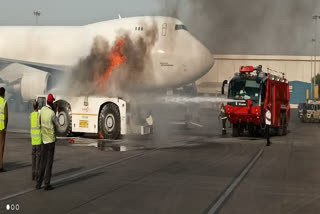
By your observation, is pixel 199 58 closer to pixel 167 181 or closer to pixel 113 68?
Answer: pixel 113 68

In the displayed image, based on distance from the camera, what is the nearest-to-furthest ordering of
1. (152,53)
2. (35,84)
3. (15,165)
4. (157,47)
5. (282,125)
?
(15,165) → (282,125) → (152,53) → (157,47) → (35,84)

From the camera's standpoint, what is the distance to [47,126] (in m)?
11.8

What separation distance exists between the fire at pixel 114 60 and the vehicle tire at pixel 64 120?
285 cm

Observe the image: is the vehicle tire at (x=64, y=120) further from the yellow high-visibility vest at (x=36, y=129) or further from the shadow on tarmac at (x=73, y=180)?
the yellow high-visibility vest at (x=36, y=129)

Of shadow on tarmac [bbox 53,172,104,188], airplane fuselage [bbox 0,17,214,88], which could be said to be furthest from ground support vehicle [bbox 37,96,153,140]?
shadow on tarmac [bbox 53,172,104,188]

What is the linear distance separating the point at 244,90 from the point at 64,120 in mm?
10005

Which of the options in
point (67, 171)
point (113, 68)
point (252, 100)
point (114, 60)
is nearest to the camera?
point (67, 171)

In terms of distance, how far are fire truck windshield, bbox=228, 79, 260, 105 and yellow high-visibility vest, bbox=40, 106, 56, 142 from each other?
17.6 meters

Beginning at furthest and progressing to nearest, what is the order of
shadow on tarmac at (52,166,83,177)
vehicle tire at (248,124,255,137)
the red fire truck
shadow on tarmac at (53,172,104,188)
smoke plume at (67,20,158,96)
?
vehicle tire at (248,124,255,137), smoke plume at (67,20,158,96), the red fire truck, shadow on tarmac at (52,166,83,177), shadow on tarmac at (53,172,104,188)

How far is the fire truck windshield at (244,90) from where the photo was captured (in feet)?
91.9

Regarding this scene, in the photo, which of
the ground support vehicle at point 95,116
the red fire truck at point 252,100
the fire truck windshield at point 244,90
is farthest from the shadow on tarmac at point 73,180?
the fire truck windshield at point 244,90

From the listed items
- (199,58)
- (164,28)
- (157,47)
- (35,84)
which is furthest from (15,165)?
(199,58)

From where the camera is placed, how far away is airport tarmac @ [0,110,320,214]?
10.1m

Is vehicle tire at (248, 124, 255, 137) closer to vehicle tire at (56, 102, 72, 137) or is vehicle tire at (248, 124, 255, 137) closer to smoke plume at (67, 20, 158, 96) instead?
smoke plume at (67, 20, 158, 96)
